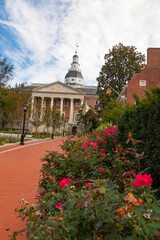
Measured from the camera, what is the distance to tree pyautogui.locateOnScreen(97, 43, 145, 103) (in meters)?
31.5

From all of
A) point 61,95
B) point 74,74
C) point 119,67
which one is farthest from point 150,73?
point 74,74

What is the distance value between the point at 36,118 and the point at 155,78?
60.4 ft

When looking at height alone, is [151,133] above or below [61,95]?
below

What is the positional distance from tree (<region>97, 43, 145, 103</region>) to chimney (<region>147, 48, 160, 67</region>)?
5365mm

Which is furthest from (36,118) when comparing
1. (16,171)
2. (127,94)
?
(16,171)

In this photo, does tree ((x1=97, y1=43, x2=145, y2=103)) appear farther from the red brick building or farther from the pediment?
the pediment

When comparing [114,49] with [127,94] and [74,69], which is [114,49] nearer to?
[127,94]

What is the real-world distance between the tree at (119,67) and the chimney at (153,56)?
5365mm

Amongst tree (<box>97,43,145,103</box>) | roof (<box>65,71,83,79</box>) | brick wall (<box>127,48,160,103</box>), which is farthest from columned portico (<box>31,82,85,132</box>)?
roof (<box>65,71,83,79</box>)

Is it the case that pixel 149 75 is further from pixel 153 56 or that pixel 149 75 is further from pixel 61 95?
pixel 61 95

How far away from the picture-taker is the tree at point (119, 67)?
104ft

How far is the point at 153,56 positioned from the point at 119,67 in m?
7.93

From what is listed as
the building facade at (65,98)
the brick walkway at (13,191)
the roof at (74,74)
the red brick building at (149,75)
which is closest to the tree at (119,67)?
the red brick building at (149,75)

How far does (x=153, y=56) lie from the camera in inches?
994
